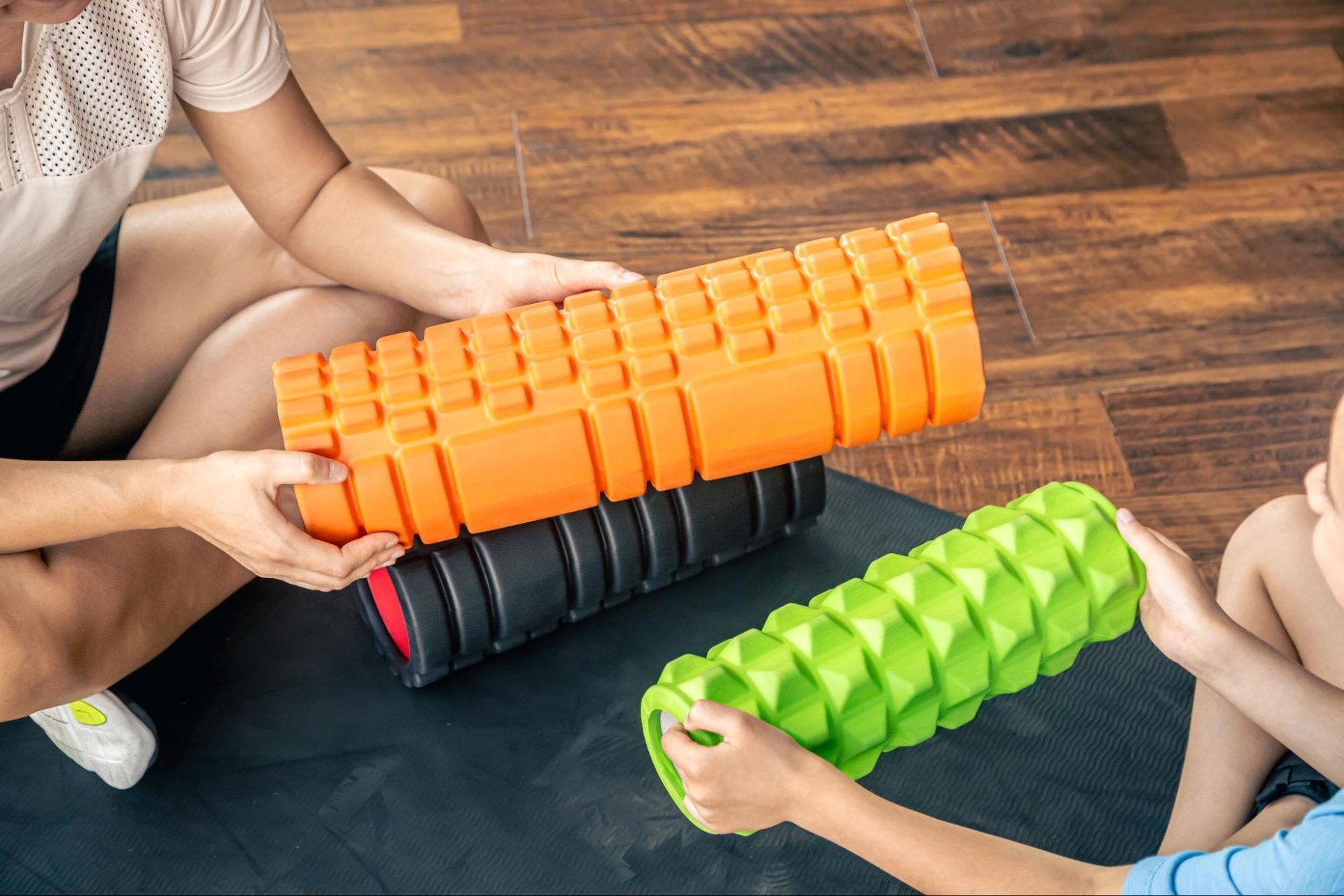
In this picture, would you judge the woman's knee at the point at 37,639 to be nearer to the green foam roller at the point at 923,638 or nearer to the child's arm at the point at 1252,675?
the green foam roller at the point at 923,638

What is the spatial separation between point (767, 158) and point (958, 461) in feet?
1.98

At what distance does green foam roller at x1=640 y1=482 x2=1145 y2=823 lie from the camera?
1.00 metres

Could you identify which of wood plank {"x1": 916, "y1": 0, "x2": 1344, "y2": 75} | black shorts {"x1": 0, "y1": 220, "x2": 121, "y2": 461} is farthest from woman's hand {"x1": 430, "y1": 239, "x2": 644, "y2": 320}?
wood plank {"x1": 916, "y1": 0, "x2": 1344, "y2": 75}

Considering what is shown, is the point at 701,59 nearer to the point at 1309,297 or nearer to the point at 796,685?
the point at 1309,297

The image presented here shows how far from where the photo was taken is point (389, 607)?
1256mm

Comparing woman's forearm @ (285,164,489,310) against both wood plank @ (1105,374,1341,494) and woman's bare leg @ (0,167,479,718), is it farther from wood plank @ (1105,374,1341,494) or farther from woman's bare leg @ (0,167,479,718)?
wood plank @ (1105,374,1341,494)

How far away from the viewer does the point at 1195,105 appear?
1.94 meters

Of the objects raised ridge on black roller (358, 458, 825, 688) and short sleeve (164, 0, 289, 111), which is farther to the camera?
raised ridge on black roller (358, 458, 825, 688)

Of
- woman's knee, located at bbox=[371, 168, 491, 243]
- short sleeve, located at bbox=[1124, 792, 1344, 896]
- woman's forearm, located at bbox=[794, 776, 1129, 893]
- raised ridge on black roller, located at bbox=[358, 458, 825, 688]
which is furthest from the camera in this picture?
woman's knee, located at bbox=[371, 168, 491, 243]

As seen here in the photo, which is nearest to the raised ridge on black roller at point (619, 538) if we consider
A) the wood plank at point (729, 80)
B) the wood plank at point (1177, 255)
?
the wood plank at point (1177, 255)

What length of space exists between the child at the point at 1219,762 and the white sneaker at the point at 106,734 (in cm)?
54

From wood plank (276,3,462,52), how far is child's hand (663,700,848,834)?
1448 millimetres

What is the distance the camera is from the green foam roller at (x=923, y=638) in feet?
3.28

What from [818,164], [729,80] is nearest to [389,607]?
[818,164]
